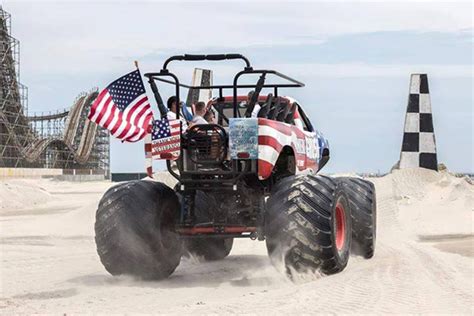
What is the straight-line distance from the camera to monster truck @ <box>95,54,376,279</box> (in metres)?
7.84

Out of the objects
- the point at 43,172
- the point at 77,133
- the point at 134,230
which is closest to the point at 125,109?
the point at 134,230

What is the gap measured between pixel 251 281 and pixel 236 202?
3.03 ft

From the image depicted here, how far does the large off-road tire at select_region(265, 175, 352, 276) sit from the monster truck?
10 millimetres

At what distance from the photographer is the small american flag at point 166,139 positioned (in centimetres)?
824

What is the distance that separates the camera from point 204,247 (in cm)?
1065

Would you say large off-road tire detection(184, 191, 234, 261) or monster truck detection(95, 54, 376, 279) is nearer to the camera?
monster truck detection(95, 54, 376, 279)

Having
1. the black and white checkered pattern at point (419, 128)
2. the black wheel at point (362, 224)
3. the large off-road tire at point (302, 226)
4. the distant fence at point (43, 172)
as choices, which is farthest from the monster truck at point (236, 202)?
the distant fence at point (43, 172)

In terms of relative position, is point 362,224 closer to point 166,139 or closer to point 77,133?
point 166,139

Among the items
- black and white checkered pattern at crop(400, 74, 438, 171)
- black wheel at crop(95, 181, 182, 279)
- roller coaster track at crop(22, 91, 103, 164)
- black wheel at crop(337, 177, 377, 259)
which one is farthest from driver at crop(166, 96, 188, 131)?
roller coaster track at crop(22, 91, 103, 164)

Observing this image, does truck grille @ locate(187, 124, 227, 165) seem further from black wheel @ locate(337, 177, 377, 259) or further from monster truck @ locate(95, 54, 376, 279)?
black wheel @ locate(337, 177, 377, 259)

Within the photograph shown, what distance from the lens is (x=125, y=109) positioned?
8.48 m

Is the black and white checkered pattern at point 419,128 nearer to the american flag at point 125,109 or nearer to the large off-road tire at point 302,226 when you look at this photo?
the large off-road tire at point 302,226

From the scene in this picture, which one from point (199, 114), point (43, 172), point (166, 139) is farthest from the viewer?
point (43, 172)

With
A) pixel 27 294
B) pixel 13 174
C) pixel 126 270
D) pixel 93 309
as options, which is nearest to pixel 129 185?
pixel 126 270
